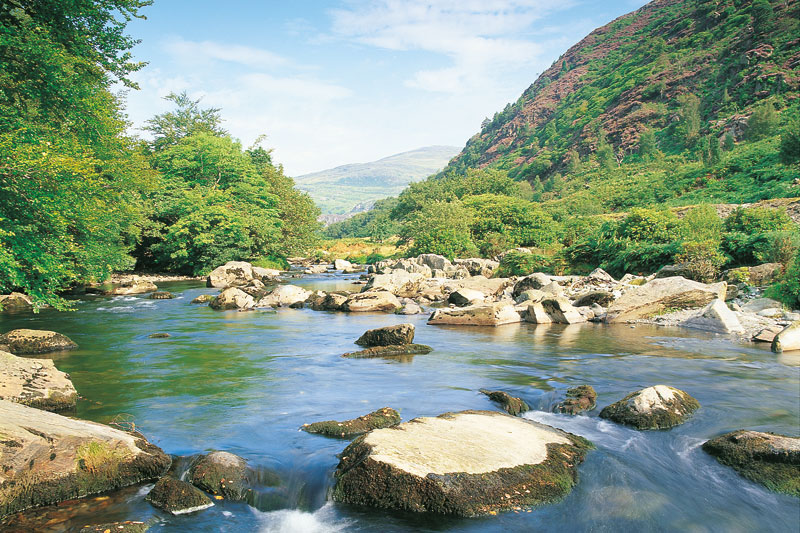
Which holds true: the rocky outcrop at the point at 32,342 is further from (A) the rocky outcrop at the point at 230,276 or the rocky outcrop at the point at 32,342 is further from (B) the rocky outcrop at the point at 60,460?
(A) the rocky outcrop at the point at 230,276

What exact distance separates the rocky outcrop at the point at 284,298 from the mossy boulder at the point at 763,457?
1787 centimetres

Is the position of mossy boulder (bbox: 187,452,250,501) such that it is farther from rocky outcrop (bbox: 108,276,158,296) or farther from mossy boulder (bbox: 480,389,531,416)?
rocky outcrop (bbox: 108,276,158,296)

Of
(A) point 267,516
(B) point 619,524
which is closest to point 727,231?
(B) point 619,524

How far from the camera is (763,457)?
225 inches

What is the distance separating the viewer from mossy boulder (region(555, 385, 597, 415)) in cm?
786

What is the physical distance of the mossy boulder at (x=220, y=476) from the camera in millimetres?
5359

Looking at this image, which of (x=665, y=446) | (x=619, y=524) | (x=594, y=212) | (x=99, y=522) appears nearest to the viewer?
(x=99, y=522)

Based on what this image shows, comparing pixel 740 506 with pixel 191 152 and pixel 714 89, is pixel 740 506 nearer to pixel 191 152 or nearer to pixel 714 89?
pixel 191 152

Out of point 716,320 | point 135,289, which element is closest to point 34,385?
point 716,320

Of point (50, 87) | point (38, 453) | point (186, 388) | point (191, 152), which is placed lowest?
point (186, 388)

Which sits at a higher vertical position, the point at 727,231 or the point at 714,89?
the point at 714,89

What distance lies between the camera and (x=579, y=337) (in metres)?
14.1

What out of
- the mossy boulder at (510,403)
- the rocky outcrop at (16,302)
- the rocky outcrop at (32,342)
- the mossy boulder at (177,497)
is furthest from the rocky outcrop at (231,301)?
the mossy boulder at (177,497)

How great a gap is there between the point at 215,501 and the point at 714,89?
8901 cm
